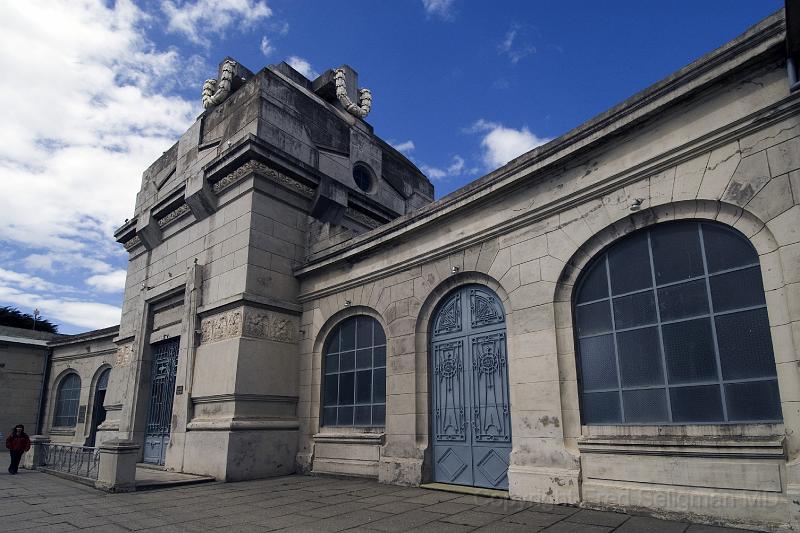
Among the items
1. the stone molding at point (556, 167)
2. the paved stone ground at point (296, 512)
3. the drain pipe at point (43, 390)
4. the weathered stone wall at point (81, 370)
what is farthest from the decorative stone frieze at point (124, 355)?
the drain pipe at point (43, 390)

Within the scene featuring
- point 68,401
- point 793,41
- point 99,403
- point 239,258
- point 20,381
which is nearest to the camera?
point 793,41

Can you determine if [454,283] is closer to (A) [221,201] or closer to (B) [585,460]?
(B) [585,460]

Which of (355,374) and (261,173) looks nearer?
(355,374)

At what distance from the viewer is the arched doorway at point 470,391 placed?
27.0 feet

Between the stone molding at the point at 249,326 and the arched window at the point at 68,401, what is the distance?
12.8 m

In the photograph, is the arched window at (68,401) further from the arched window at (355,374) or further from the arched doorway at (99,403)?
the arched window at (355,374)

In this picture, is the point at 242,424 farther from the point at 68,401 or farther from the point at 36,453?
the point at 68,401

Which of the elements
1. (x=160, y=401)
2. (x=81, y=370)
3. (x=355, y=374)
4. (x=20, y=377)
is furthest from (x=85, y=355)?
(x=355, y=374)

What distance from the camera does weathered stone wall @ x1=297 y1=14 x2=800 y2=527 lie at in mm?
5684

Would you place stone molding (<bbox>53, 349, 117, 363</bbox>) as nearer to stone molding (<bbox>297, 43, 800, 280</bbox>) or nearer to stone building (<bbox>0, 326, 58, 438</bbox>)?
stone building (<bbox>0, 326, 58, 438</bbox>)

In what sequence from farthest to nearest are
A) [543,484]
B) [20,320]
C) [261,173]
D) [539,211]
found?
[20,320], [261,173], [539,211], [543,484]

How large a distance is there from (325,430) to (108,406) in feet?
29.0

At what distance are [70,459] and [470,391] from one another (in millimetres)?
8662

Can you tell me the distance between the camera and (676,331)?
6547 millimetres
